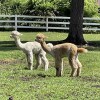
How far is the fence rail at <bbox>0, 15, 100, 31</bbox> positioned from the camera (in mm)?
30297

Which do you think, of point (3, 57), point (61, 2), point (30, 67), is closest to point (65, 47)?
point (30, 67)

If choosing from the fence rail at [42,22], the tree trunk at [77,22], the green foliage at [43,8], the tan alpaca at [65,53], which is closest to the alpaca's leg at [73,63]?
the tan alpaca at [65,53]

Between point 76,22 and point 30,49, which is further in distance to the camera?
point 76,22

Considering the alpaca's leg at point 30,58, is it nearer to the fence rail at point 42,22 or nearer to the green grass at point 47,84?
the green grass at point 47,84

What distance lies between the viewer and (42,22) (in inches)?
1214

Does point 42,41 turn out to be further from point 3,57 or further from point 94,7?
point 94,7

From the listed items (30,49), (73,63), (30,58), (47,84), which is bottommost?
(47,84)

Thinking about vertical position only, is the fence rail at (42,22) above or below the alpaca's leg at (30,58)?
below

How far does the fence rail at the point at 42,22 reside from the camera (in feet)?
99.4

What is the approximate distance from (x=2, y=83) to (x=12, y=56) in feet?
19.3

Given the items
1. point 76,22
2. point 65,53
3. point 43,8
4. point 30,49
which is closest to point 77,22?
point 76,22

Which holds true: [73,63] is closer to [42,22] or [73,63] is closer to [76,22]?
[76,22]

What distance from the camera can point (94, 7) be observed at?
1302 inches

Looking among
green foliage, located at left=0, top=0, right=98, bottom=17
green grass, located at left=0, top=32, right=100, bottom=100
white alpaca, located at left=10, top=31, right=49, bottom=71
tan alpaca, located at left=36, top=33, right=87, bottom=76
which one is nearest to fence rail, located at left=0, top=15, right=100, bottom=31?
green foliage, located at left=0, top=0, right=98, bottom=17
